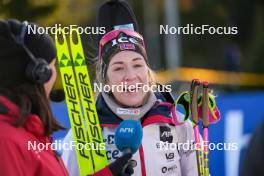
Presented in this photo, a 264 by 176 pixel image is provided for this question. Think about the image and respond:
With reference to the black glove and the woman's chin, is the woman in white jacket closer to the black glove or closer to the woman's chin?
the woman's chin

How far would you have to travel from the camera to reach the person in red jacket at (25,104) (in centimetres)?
284

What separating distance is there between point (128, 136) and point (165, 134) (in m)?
0.49

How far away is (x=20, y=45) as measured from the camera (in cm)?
300

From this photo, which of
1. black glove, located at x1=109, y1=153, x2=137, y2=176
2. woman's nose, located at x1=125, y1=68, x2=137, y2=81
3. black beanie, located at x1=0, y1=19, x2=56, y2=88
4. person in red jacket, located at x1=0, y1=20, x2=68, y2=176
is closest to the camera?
person in red jacket, located at x1=0, y1=20, x2=68, y2=176

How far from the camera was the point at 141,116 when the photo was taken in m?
3.64

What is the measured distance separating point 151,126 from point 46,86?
0.75 m

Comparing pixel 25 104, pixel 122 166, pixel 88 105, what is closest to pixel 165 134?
pixel 88 105

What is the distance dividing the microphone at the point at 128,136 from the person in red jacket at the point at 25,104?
0.28 m

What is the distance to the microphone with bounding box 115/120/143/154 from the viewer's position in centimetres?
320

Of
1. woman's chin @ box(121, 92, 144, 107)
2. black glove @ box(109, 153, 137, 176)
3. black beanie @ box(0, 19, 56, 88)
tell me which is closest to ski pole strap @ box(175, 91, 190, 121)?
woman's chin @ box(121, 92, 144, 107)

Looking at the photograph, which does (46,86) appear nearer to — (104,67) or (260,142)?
(104,67)

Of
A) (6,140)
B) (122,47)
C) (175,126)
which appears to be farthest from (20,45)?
(175,126)

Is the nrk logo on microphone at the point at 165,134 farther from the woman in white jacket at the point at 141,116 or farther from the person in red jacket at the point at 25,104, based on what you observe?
the person in red jacket at the point at 25,104

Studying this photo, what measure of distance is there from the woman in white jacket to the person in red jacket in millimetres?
571
